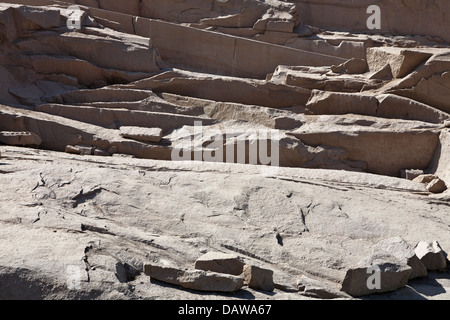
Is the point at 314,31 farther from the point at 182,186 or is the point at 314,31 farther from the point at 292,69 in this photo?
the point at 182,186

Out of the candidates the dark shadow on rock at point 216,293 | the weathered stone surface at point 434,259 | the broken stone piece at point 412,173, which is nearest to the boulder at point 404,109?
the broken stone piece at point 412,173

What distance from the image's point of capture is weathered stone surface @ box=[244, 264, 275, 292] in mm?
3836

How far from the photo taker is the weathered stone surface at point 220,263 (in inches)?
154

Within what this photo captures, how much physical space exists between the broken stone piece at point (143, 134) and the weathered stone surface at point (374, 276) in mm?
3532

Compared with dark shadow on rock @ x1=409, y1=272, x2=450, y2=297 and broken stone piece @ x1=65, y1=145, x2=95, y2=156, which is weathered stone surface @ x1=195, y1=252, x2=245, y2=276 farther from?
broken stone piece @ x1=65, y1=145, x2=95, y2=156

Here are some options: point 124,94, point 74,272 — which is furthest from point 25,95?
point 74,272

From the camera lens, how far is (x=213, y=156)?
6.90m

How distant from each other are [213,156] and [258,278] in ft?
10.4

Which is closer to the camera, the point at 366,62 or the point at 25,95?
the point at 25,95

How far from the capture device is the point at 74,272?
363cm

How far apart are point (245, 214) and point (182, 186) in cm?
64

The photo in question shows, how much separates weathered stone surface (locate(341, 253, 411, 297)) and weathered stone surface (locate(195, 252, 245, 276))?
0.67 m

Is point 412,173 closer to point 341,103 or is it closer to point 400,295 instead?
point 341,103

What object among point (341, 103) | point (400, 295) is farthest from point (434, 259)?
point (341, 103)
